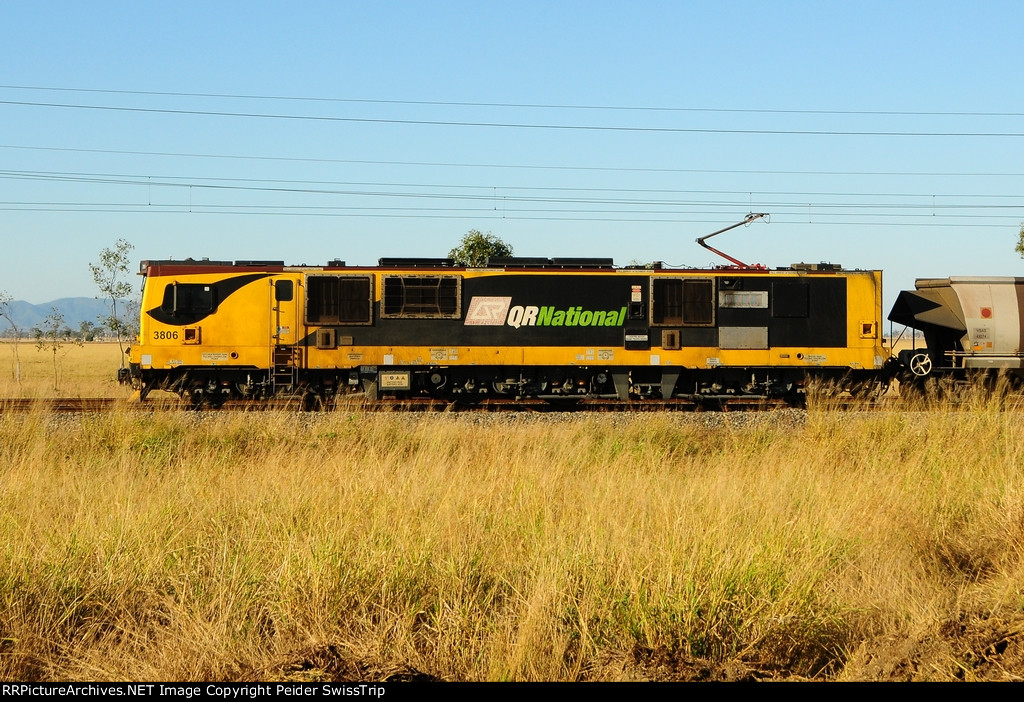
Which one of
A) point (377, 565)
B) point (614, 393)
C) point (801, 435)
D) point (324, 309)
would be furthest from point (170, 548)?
point (614, 393)

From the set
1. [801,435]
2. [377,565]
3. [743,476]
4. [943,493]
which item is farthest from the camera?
[801,435]

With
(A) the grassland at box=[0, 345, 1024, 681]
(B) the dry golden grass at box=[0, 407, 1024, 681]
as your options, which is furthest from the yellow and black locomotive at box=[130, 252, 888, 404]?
(A) the grassland at box=[0, 345, 1024, 681]

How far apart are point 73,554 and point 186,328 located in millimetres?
14018

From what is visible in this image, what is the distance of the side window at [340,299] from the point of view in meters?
19.4

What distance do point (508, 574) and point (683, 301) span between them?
14645 millimetres

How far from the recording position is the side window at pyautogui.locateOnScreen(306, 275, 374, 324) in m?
19.4

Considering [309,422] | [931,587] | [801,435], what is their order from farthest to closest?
1. [309,422]
2. [801,435]
3. [931,587]

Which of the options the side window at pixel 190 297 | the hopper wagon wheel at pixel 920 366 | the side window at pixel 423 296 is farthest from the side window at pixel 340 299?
the hopper wagon wheel at pixel 920 366

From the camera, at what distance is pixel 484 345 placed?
64.4ft

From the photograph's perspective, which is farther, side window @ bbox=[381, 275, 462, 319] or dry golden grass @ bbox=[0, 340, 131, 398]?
dry golden grass @ bbox=[0, 340, 131, 398]

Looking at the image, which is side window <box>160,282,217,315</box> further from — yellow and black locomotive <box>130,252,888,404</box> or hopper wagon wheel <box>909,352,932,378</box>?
hopper wagon wheel <box>909,352,932,378</box>

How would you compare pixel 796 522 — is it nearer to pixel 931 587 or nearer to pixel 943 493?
pixel 931 587

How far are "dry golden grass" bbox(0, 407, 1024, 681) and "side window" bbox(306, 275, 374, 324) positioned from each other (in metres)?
9.91

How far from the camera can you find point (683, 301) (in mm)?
19922
